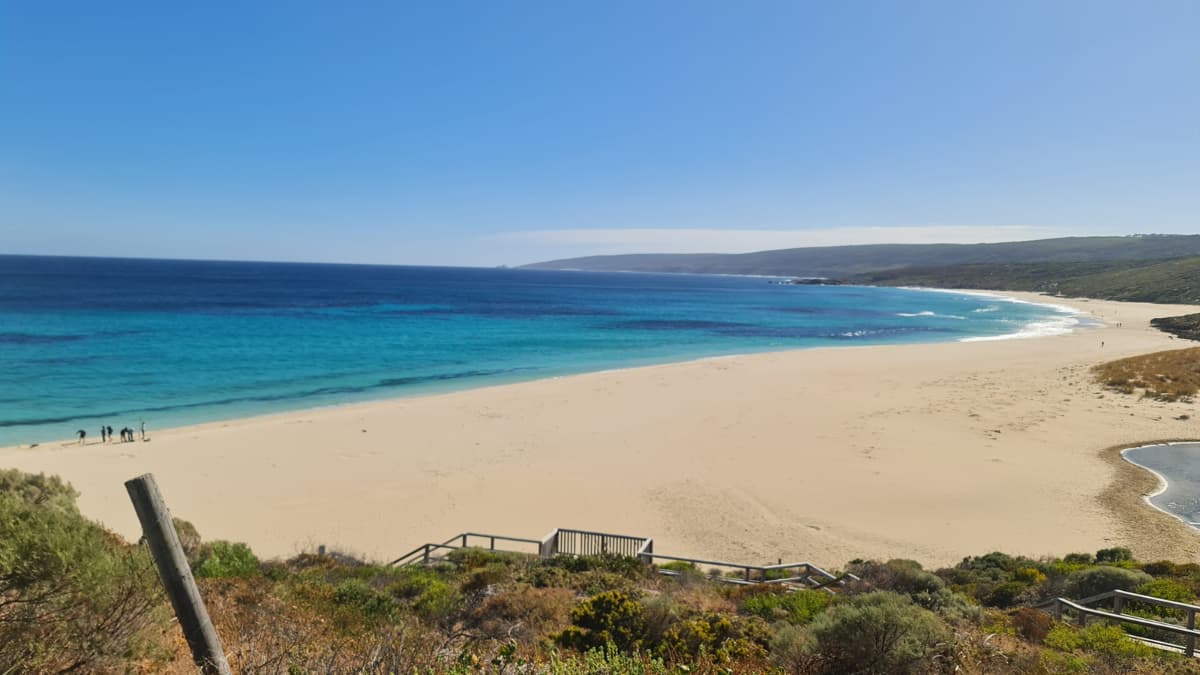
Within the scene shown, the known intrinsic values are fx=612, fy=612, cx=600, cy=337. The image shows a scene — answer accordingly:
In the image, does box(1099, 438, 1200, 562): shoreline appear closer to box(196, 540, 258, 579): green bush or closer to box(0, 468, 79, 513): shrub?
box(196, 540, 258, 579): green bush

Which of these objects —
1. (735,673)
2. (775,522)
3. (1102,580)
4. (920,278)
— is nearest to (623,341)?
(775,522)

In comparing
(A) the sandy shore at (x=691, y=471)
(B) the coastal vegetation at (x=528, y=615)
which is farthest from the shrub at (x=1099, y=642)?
(A) the sandy shore at (x=691, y=471)

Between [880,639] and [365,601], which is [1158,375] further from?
[365,601]

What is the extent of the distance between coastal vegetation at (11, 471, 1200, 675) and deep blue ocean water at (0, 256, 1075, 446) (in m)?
18.3

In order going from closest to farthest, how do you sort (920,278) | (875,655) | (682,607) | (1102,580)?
(875,655), (682,607), (1102,580), (920,278)

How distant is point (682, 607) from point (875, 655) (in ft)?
7.64

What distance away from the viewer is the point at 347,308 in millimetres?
72562

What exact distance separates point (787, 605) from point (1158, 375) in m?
31.5

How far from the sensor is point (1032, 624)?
6793mm

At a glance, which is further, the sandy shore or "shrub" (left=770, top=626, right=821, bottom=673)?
the sandy shore

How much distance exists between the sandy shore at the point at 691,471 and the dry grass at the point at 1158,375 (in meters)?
1.64

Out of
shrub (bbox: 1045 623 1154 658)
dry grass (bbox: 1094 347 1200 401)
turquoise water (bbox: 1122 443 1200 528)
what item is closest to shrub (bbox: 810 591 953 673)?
shrub (bbox: 1045 623 1154 658)

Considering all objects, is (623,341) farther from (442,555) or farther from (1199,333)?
(1199,333)

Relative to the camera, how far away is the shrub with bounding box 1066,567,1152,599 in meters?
8.41
